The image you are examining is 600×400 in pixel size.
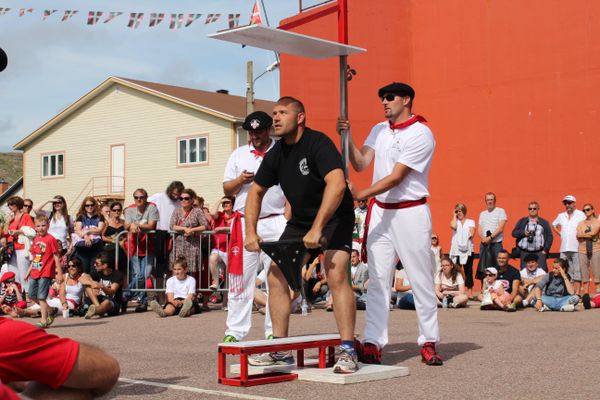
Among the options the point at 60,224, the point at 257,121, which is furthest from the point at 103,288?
the point at 257,121

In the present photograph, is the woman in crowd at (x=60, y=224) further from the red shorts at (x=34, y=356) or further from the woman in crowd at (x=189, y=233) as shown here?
the red shorts at (x=34, y=356)

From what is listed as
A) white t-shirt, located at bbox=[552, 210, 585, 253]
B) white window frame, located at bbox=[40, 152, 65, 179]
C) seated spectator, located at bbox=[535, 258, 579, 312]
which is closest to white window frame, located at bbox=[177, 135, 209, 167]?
white window frame, located at bbox=[40, 152, 65, 179]

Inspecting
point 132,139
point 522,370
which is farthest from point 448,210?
point 132,139

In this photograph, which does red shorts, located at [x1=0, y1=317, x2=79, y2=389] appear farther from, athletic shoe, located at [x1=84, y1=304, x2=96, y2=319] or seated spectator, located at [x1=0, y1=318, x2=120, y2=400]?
athletic shoe, located at [x1=84, y1=304, x2=96, y2=319]

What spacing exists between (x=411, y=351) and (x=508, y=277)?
7.02 m

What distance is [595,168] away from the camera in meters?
21.3

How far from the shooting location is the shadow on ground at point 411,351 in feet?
26.8

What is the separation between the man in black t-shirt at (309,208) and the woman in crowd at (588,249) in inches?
418

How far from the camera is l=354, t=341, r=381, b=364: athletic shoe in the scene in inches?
304

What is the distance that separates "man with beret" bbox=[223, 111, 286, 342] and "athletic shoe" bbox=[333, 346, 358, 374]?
6.18 feet

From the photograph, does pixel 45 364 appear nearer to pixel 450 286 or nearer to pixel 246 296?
pixel 246 296

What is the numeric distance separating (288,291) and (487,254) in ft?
34.9

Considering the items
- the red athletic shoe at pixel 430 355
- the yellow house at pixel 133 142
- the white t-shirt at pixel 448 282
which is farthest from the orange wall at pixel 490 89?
the yellow house at pixel 133 142

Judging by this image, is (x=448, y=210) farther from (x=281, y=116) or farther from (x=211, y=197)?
(x=211, y=197)
